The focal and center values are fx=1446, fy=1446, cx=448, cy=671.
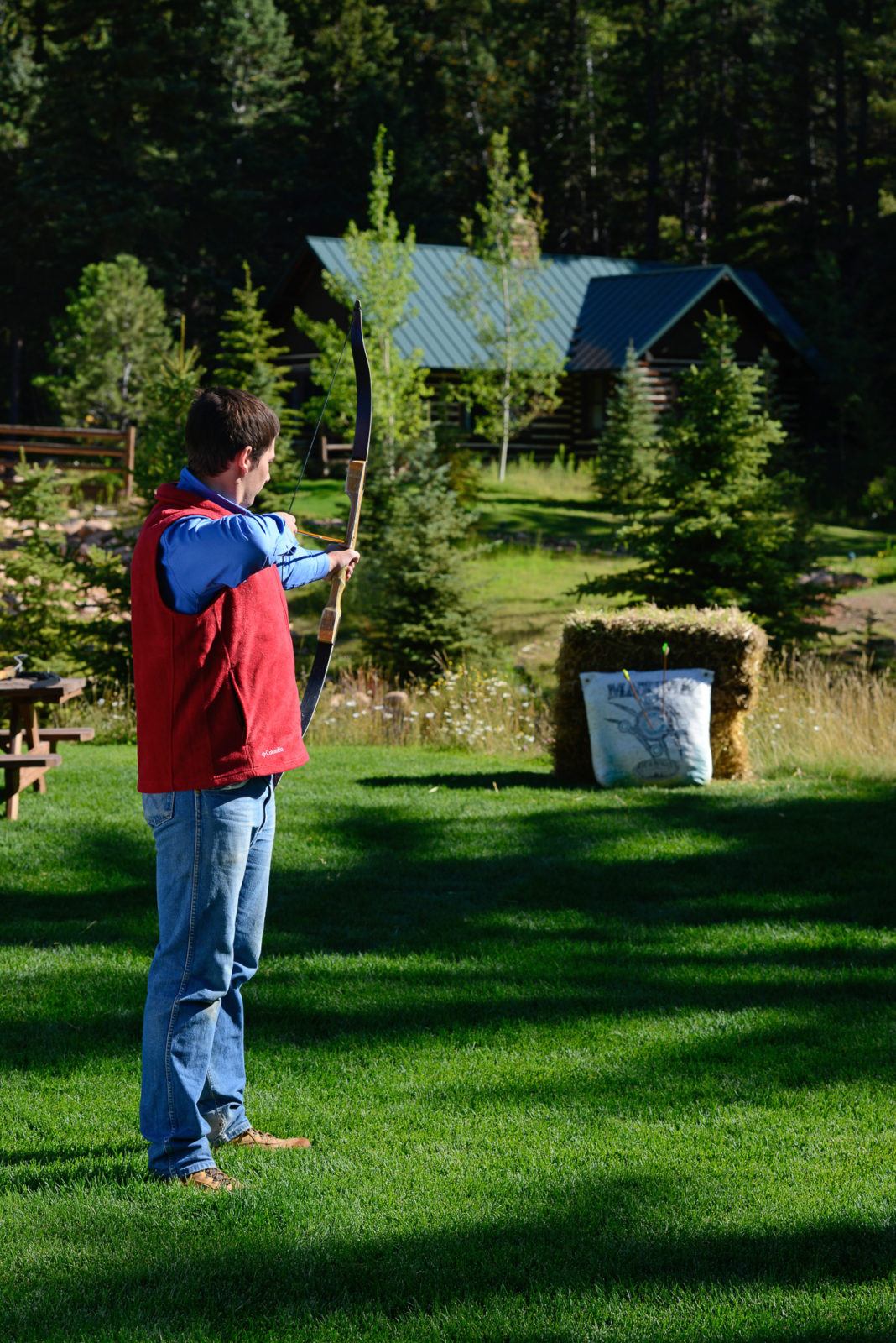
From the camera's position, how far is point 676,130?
162 feet

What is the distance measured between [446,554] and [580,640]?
533 cm

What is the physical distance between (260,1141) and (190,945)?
0.78 metres

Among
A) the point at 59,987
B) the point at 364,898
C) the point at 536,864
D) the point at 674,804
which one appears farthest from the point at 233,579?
the point at 674,804

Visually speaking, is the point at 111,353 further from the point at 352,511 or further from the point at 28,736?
the point at 352,511

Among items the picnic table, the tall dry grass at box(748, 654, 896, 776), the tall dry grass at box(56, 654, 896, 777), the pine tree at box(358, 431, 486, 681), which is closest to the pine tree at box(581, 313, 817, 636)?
the tall dry grass at box(56, 654, 896, 777)

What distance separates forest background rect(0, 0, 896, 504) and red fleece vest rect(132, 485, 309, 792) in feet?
123

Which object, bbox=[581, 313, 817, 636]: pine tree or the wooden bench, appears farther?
bbox=[581, 313, 817, 636]: pine tree

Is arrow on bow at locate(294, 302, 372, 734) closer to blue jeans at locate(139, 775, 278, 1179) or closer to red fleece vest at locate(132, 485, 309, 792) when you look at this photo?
red fleece vest at locate(132, 485, 309, 792)

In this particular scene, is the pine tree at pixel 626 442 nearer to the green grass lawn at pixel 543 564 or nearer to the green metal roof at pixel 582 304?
the green grass lawn at pixel 543 564

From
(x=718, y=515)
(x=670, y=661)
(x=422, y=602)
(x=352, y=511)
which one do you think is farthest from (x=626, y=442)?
(x=352, y=511)

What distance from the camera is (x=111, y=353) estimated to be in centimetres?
3466

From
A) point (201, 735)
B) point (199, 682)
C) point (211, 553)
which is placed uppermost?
point (211, 553)

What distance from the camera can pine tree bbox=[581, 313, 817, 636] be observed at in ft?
47.1

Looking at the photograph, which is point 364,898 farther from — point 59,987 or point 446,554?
point 446,554
